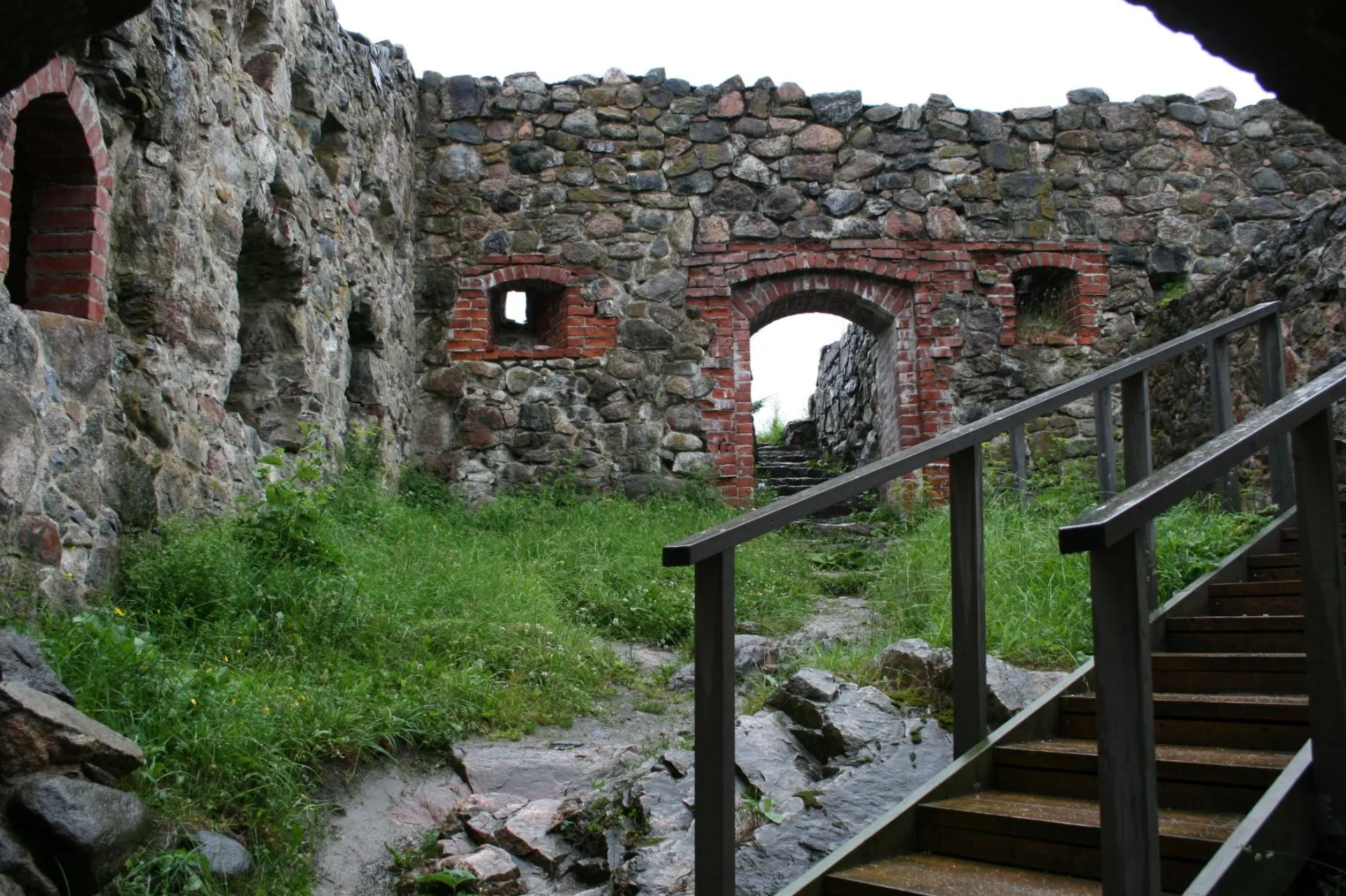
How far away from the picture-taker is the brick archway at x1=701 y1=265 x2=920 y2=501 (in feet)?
28.9

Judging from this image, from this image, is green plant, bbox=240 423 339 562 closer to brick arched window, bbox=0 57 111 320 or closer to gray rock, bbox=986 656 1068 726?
brick arched window, bbox=0 57 111 320

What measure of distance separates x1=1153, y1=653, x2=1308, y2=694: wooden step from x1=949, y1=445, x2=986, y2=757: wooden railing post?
Answer: 1.84 ft

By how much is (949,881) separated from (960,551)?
34.5 inches

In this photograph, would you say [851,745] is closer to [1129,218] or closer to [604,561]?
[604,561]

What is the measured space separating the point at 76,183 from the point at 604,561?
360cm

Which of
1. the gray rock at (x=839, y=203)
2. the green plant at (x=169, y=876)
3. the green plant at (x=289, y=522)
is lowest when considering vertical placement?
the green plant at (x=169, y=876)

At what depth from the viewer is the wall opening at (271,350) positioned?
6.10 metres

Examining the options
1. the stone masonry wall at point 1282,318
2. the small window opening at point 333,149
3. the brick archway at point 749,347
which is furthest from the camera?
the brick archway at point 749,347

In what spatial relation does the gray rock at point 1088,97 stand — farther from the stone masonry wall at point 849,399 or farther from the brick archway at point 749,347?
the stone masonry wall at point 849,399

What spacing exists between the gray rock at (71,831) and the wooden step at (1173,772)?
211cm

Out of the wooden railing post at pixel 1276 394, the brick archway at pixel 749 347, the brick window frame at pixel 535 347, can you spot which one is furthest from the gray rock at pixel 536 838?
the brick window frame at pixel 535 347

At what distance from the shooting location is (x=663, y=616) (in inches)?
230

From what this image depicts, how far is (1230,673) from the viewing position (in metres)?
2.90

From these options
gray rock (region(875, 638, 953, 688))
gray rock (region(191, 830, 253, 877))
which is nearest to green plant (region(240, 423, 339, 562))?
gray rock (region(191, 830, 253, 877))
